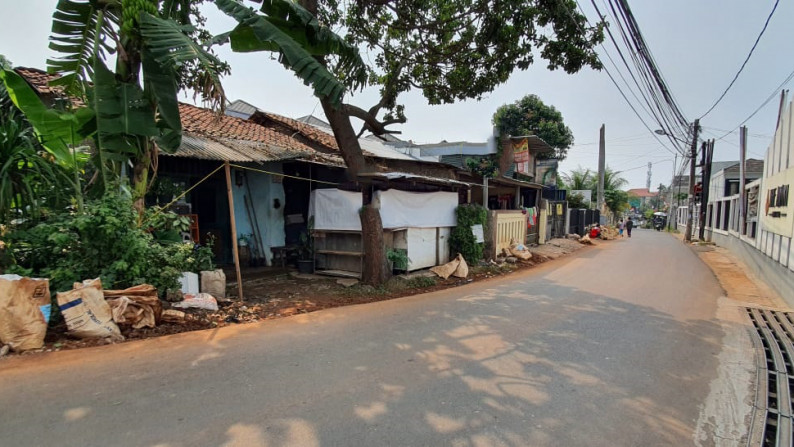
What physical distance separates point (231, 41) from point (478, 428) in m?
6.00

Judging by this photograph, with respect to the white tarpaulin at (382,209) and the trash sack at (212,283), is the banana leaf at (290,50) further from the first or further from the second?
the trash sack at (212,283)

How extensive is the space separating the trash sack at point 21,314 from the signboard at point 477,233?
889 centimetres

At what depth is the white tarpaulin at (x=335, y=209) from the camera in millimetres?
8680

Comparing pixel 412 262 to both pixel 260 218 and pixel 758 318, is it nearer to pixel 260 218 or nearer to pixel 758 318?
pixel 260 218

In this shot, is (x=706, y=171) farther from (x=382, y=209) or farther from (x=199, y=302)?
(x=199, y=302)

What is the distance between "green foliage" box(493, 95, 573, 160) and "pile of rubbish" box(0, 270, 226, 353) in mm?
27558

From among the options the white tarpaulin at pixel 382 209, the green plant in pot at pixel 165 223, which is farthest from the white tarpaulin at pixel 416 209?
the green plant in pot at pixel 165 223

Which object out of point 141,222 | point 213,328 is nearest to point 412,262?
point 213,328

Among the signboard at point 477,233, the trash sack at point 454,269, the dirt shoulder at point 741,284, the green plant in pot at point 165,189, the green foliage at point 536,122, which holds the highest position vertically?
the green foliage at point 536,122

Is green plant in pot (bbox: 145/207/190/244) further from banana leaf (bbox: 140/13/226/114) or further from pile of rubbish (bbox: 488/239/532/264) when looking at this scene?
pile of rubbish (bbox: 488/239/532/264)

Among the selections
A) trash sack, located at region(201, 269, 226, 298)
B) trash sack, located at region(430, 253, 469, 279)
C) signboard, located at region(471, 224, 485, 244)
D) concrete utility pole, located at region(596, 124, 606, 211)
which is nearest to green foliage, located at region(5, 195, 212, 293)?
trash sack, located at region(201, 269, 226, 298)

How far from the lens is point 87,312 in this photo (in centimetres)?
446

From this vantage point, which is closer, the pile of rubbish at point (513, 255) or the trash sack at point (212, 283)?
the trash sack at point (212, 283)

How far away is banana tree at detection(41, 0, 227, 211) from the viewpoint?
5.26 metres
